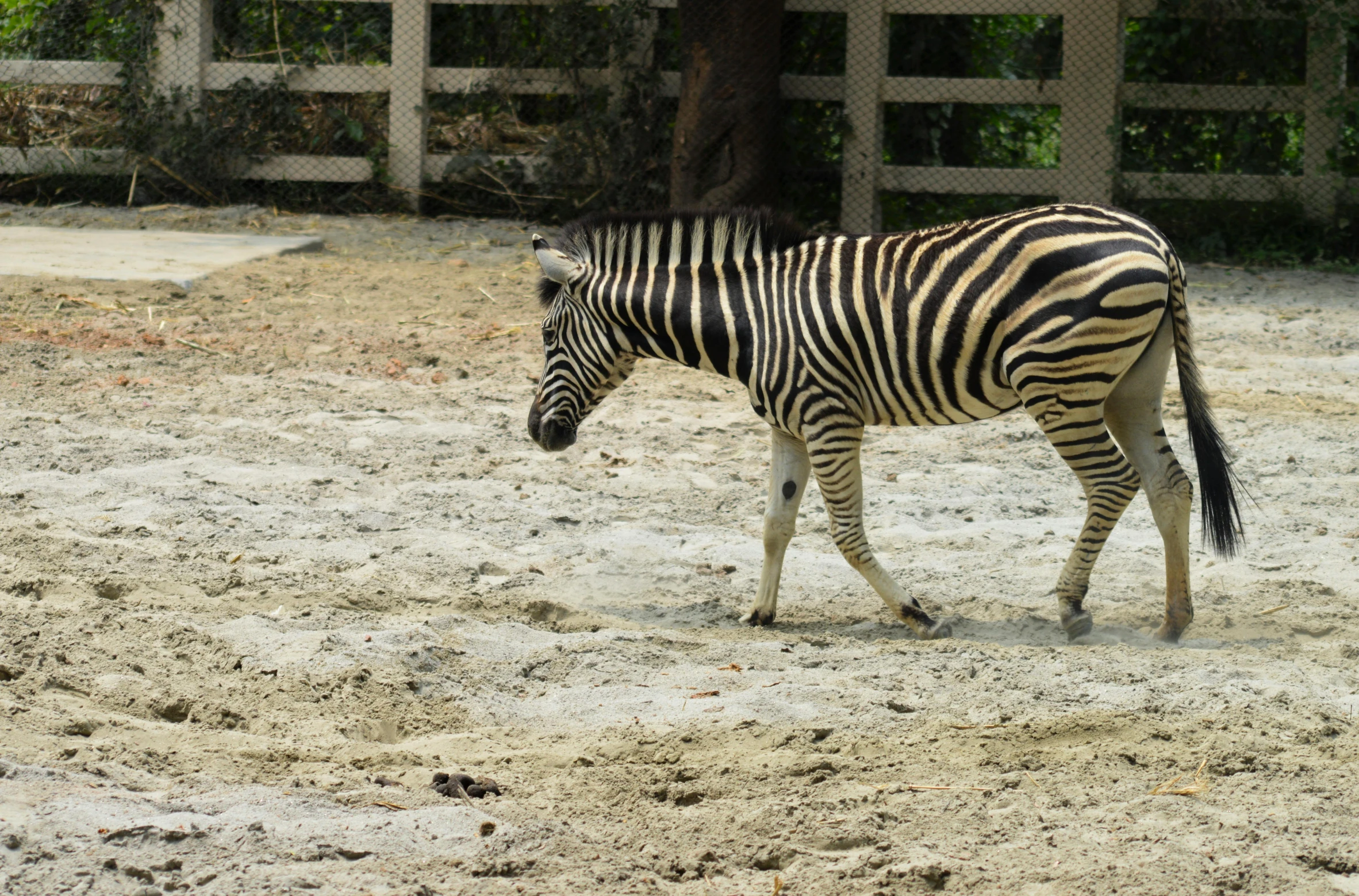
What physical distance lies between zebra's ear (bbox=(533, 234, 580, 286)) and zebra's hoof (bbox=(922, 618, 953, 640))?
1.84m

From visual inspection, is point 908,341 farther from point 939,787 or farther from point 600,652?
point 939,787

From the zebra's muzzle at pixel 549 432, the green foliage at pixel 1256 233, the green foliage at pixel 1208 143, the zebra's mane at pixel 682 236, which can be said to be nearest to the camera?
the zebra's mane at pixel 682 236

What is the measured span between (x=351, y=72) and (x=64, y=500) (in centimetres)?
759

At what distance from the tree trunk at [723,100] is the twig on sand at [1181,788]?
7905 millimetres

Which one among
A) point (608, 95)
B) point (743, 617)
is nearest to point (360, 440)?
point (743, 617)

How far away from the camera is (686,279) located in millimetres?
4656

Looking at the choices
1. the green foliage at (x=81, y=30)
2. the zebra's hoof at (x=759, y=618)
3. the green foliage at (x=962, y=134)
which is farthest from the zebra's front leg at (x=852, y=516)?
the green foliage at (x=81, y=30)

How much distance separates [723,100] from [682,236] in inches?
238

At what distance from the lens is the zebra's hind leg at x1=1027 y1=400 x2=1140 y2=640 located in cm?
414

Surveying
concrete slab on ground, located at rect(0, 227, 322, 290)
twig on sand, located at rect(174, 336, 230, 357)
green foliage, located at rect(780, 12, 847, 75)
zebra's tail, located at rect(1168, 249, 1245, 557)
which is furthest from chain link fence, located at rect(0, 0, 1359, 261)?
zebra's tail, located at rect(1168, 249, 1245, 557)

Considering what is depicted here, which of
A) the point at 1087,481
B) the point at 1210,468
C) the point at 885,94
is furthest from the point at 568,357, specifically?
the point at 885,94

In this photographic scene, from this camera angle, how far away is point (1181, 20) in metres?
10.9

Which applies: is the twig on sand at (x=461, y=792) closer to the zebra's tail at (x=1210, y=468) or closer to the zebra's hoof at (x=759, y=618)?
the zebra's hoof at (x=759, y=618)

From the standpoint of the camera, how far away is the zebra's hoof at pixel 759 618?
452 centimetres
